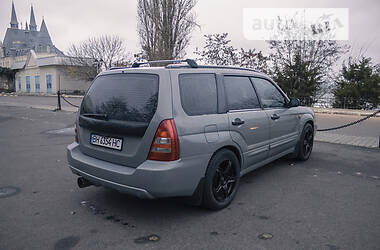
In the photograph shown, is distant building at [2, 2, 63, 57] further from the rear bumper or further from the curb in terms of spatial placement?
the rear bumper

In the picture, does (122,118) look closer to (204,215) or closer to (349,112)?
(204,215)

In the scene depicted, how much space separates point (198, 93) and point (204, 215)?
1.45 m

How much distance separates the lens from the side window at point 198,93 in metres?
3.33

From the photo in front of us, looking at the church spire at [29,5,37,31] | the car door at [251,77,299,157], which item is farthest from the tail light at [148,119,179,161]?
the church spire at [29,5,37,31]

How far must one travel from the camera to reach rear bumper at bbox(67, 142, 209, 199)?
3025 millimetres

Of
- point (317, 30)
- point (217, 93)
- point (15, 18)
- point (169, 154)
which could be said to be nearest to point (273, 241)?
point (169, 154)

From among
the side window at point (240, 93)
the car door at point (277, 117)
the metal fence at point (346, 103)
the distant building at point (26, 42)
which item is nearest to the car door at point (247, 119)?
the side window at point (240, 93)

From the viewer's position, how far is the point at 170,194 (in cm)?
310

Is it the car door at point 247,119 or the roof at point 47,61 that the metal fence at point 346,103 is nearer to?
the car door at point 247,119

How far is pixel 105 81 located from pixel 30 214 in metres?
1.84

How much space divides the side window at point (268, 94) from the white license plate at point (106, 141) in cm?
237

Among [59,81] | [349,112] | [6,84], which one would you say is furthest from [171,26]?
[6,84]

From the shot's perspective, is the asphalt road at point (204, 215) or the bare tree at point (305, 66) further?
the bare tree at point (305, 66)

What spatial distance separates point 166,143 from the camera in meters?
3.05
